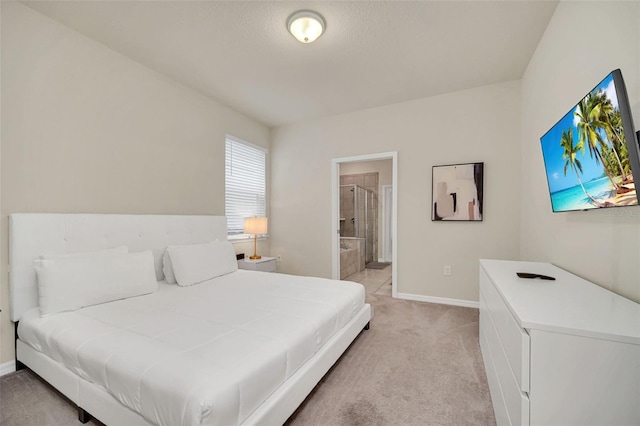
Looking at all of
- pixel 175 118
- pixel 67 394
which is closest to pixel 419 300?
pixel 67 394

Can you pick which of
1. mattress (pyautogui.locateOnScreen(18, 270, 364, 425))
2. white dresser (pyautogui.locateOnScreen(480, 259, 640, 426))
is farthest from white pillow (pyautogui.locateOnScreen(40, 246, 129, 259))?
white dresser (pyautogui.locateOnScreen(480, 259, 640, 426))

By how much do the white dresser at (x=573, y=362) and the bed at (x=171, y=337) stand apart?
102cm

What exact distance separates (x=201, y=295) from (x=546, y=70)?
343 centimetres

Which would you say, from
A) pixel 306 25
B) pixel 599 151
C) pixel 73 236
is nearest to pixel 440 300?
pixel 599 151

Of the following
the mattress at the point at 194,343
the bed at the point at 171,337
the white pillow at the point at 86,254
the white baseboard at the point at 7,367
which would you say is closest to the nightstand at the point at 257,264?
the bed at the point at 171,337

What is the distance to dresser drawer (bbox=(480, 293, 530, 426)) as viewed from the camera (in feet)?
3.38

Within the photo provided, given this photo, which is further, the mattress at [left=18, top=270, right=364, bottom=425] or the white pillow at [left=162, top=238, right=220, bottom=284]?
the white pillow at [left=162, top=238, right=220, bottom=284]

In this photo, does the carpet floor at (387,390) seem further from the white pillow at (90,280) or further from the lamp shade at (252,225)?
the lamp shade at (252,225)

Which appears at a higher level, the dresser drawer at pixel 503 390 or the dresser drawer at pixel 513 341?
the dresser drawer at pixel 513 341

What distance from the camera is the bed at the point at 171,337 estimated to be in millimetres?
1095

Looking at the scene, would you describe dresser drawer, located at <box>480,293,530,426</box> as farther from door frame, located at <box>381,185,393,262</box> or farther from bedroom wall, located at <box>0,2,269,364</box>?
door frame, located at <box>381,185,393,262</box>

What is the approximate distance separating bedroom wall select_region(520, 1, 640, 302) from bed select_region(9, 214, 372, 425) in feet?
5.11

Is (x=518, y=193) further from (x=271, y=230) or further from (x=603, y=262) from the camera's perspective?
(x=271, y=230)

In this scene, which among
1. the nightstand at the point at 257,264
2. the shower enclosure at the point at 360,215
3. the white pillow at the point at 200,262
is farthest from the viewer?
the shower enclosure at the point at 360,215
